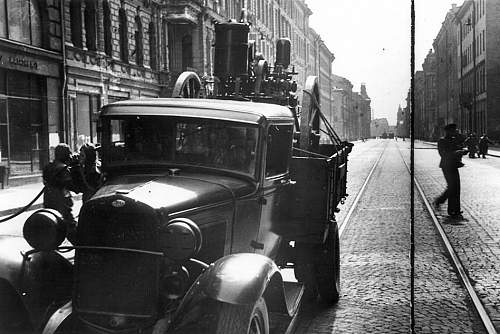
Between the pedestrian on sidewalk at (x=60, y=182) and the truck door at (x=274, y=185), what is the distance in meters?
3.62

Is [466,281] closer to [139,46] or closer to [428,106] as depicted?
[139,46]

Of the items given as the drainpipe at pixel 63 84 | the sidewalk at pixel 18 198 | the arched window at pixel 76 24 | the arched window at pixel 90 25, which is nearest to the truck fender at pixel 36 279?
the sidewalk at pixel 18 198

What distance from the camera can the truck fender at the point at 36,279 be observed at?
13.2 ft

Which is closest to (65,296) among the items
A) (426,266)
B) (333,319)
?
(333,319)

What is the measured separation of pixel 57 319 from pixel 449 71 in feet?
279

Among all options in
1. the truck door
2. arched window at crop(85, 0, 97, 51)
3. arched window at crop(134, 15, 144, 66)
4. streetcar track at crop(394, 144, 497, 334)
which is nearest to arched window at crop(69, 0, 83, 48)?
arched window at crop(85, 0, 97, 51)

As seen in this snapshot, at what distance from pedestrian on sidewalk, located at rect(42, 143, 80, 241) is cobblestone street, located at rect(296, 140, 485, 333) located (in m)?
3.63

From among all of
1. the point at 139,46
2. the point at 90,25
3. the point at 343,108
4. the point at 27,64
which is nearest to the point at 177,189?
the point at 27,64

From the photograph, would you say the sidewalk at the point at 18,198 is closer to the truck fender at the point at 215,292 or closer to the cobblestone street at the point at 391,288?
the cobblestone street at the point at 391,288

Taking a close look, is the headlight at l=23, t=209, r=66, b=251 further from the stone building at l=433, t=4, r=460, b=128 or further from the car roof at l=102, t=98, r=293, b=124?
the stone building at l=433, t=4, r=460, b=128

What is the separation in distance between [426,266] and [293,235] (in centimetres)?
282

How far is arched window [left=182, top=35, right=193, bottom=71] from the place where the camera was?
106 feet

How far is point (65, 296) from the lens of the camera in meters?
4.04

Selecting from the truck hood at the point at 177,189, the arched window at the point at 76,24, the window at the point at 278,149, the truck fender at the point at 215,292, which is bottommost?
the truck fender at the point at 215,292
